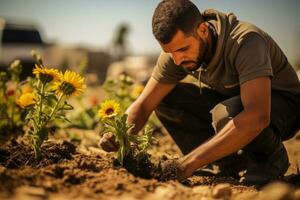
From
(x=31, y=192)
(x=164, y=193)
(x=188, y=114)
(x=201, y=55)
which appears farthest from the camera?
(x=188, y=114)

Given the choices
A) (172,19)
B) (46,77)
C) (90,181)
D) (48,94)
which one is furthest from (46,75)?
(172,19)

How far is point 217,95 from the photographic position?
3.58 meters

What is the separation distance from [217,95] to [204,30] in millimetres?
761

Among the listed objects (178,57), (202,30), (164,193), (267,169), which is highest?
(202,30)

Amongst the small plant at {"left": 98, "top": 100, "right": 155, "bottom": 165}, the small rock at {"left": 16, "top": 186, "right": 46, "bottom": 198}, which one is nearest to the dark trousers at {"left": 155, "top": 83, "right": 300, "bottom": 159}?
the small plant at {"left": 98, "top": 100, "right": 155, "bottom": 165}

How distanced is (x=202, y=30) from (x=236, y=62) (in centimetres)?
33

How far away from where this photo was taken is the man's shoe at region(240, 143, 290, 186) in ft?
9.70

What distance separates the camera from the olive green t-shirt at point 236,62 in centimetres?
276

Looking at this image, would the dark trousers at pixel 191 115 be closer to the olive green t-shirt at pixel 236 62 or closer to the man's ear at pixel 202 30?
the olive green t-shirt at pixel 236 62

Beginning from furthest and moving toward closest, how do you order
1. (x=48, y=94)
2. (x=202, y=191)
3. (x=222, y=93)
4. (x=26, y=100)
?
(x=222, y=93), (x=26, y=100), (x=48, y=94), (x=202, y=191)

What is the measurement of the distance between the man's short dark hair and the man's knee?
54 centimetres

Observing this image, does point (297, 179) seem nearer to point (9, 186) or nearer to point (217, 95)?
point (217, 95)

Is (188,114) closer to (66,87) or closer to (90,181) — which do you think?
(66,87)

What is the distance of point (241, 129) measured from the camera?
264 cm
